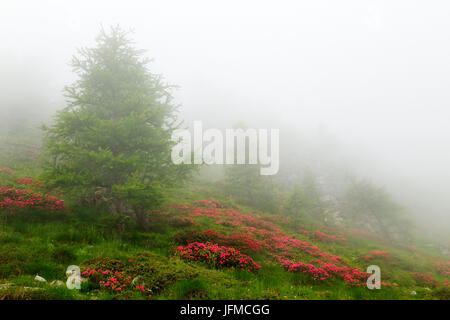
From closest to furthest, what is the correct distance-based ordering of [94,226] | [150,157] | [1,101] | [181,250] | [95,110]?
[181,250] → [94,226] → [150,157] → [95,110] → [1,101]

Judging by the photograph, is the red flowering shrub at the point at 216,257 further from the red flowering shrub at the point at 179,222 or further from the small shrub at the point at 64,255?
the red flowering shrub at the point at 179,222

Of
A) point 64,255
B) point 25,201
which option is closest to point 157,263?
point 64,255

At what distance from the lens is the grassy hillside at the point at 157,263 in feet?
17.0

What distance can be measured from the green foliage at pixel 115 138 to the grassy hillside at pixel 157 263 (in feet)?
5.25

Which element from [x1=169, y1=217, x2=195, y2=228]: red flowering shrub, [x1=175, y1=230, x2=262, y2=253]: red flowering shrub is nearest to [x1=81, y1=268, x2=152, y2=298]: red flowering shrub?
[x1=175, y1=230, x2=262, y2=253]: red flowering shrub

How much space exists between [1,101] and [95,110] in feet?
194

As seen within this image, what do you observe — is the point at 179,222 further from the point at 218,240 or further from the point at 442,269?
the point at 442,269

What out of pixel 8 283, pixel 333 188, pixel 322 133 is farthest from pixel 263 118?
pixel 8 283

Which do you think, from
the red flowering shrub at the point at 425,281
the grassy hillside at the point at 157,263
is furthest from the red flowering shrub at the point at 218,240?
the red flowering shrub at the point at 425,281

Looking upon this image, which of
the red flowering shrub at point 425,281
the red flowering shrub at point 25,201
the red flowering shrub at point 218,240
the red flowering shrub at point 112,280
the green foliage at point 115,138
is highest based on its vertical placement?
the green foliage at point 115,138

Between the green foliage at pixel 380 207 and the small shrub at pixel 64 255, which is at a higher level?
the small shrub at pixel 64 255

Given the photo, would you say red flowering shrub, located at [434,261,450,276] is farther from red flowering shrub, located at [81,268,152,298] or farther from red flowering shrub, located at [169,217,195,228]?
red flowering shrub, located at [81,268,152,298]

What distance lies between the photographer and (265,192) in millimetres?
25953
